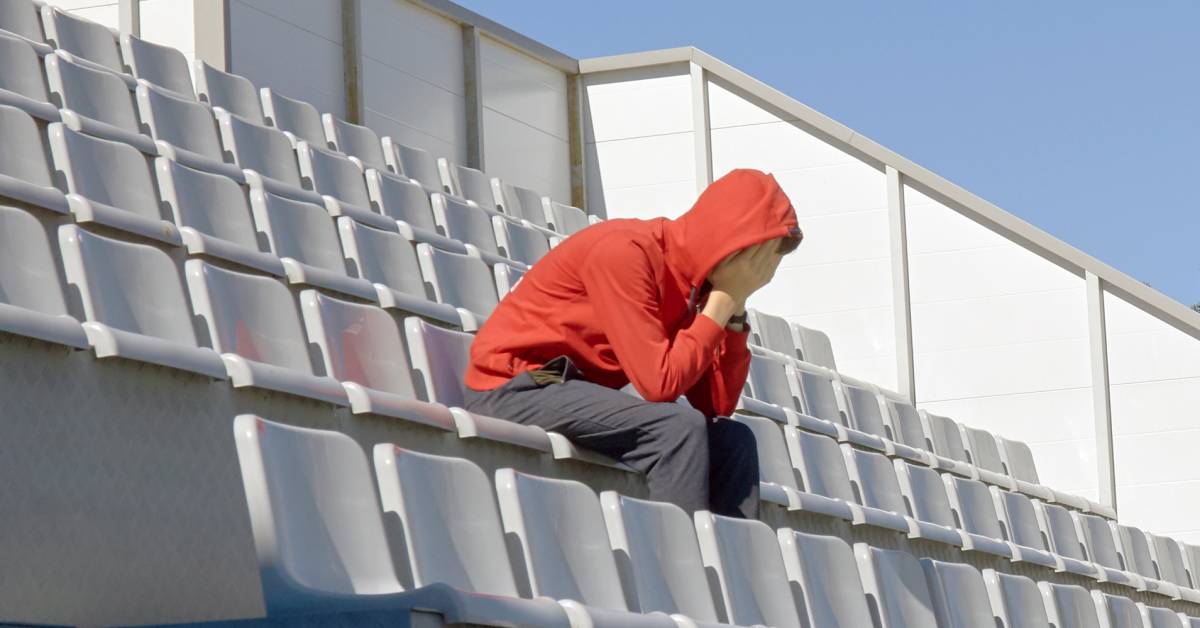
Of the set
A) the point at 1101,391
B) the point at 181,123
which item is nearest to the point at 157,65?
the point at 181,123

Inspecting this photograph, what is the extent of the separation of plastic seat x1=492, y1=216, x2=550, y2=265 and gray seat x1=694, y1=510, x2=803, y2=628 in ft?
6.19

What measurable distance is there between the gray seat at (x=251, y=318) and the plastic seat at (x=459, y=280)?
2.42 ft

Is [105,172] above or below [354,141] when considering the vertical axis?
below

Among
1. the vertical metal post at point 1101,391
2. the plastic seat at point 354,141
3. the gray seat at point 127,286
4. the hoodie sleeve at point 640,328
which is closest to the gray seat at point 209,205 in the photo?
the gray seat at point 127,286

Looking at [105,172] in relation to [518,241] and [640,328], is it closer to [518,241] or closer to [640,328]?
[640,328]

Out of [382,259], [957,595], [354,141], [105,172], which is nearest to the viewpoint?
[957,595]

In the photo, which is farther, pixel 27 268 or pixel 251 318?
pixel 251 318

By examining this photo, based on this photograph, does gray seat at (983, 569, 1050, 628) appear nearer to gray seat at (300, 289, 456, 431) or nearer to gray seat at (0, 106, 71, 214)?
gray seat at (300, 289, 456, 431)

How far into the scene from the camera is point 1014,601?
2.09 meters

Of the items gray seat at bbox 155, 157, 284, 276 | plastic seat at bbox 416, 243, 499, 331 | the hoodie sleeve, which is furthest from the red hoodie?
plastic seat at bbox 416, 243, 499, 331

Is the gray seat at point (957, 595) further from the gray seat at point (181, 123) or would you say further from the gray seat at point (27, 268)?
the gray seat at point (181, 123)

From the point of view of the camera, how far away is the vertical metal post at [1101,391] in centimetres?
438

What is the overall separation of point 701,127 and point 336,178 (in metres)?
1.99

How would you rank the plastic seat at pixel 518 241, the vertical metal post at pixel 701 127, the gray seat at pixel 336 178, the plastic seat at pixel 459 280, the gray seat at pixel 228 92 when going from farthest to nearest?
the vertical metal post at pixel 701 127 → the plastic seat at pixel 518 241 → the gray seat at pixel 228 92 → the gray seat at pixel 336 178 → the plastic seat at pixel 459 280
